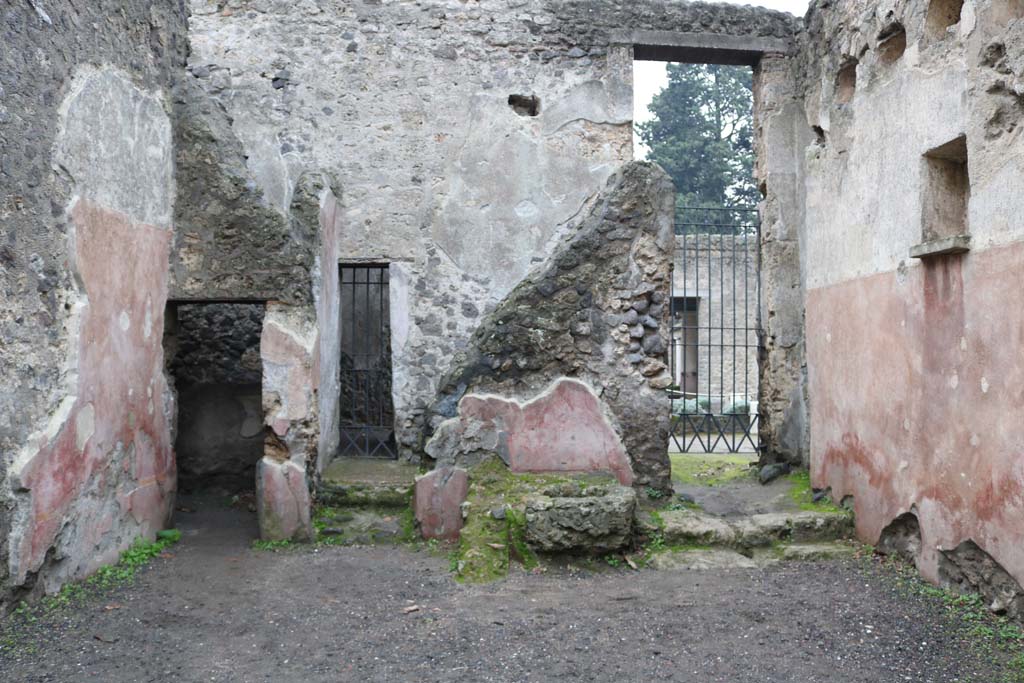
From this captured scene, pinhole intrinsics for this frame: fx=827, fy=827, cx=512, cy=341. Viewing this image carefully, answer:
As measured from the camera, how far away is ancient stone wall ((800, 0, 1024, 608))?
412 centimetres

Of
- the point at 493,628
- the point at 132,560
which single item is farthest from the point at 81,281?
the point at 493,628

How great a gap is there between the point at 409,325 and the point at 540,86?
2600 mm

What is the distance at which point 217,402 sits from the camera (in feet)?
24.9

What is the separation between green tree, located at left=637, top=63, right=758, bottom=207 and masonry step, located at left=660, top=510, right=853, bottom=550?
63.2 ft

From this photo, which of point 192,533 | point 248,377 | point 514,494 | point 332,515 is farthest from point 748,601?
point 248,377

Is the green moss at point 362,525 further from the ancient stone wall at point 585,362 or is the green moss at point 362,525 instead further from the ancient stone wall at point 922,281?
→ the ancient stone wall at point 922,281

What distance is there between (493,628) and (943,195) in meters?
3.57

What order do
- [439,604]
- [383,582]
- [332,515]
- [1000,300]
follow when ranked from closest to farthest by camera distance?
[1000,300] < [439,604] < [383,582] < [332,515]

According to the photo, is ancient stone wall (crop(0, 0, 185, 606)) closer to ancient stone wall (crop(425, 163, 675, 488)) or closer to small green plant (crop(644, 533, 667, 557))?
ancient stone wall (crop(425, 163, 675, 488))

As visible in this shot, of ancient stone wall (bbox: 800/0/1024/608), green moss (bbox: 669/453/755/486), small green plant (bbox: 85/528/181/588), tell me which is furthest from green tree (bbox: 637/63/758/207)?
small green plant (bbox: 85/528/181/588)

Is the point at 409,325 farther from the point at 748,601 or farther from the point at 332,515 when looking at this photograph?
the point at 748,601

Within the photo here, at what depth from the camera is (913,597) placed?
15.0ft

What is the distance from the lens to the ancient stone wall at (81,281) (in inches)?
162

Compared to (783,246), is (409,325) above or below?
below
